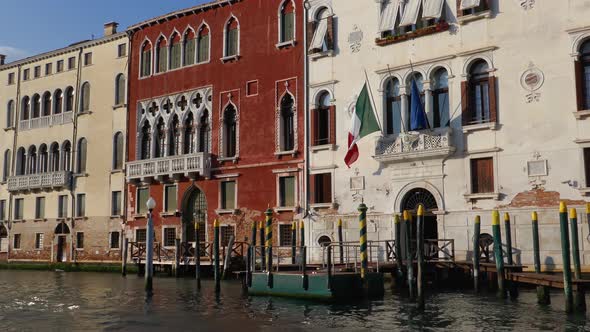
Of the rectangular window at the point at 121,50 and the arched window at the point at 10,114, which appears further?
the arched window at the point at 10,114

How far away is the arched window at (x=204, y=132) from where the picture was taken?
1141 inches

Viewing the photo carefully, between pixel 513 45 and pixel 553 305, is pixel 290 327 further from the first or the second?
pixel 513 45

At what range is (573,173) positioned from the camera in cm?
1934

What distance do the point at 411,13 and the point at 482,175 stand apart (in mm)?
6213

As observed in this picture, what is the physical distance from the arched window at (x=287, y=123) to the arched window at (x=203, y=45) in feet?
16.6

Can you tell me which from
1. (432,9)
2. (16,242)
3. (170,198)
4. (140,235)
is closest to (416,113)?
(432,9)

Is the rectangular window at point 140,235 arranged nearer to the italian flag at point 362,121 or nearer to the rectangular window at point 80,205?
the rectangular window at point 80,205

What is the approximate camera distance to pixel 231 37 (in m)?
28.8

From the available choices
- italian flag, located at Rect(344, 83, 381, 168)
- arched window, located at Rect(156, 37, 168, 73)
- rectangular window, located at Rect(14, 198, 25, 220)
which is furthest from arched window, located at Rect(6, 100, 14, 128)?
italian flag, located at Rect(344, 83, 381, 168)

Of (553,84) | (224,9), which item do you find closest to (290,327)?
(553,84)

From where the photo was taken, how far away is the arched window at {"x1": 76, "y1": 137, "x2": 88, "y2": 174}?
34156 mm

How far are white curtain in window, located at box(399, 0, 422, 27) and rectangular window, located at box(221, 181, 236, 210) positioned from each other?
9837mm


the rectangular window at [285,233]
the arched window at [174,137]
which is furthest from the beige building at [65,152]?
the rectangular window at [285,233]

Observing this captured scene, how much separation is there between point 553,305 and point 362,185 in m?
9.52
